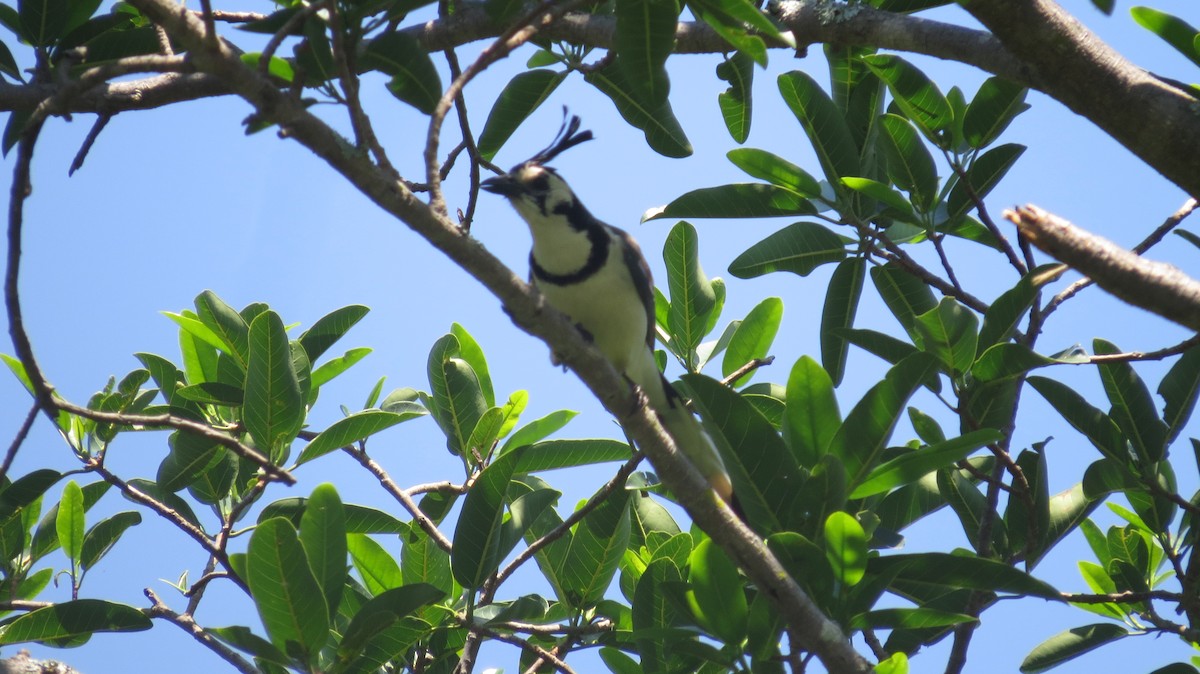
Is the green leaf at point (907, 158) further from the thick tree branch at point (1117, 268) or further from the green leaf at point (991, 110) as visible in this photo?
the thick tree branch at point (1117, 268)

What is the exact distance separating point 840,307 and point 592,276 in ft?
3.52

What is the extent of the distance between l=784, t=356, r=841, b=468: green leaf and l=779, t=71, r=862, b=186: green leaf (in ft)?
3.71

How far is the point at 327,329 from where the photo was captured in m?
4.33

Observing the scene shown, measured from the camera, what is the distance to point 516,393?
4.54 meters

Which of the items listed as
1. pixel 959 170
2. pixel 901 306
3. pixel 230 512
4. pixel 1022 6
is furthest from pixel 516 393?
pixel 1022 6

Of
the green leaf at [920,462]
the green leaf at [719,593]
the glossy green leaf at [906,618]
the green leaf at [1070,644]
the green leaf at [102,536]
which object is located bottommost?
the green leaf at [1070,644]

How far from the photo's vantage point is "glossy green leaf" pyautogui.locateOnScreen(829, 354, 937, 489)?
2.98 meters

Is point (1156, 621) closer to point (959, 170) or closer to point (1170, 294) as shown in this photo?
point (959, 170)

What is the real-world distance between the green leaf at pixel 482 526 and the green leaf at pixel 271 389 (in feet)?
2.54

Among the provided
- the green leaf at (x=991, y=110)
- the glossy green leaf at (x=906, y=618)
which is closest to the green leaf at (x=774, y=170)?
the green leaf at (x=991, y=110)

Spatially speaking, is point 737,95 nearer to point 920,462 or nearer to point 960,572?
point 920,462

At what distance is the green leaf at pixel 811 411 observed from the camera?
3.18 metres

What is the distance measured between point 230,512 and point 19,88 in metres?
1.76

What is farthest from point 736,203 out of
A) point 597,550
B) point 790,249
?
point 597,550
